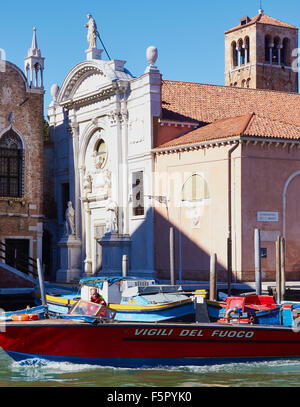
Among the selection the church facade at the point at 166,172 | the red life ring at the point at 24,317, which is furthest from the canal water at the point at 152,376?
the church facade at the point at 166,172

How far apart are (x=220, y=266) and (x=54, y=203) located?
10.9 m

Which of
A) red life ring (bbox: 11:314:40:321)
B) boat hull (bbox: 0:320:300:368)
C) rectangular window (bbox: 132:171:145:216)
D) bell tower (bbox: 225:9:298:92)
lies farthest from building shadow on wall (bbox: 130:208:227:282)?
bell tower (bbox: 225:9:298:92)

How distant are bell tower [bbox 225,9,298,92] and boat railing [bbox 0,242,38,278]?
2107 cm

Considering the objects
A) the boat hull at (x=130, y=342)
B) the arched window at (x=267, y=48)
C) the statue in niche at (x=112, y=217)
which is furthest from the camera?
the arched window at (x=267, y=48)

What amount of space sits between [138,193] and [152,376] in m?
16.1

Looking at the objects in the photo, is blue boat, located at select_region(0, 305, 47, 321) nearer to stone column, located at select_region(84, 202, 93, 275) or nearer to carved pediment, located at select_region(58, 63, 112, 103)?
carved pediment, located at select_region(58, 63, 112, 103)

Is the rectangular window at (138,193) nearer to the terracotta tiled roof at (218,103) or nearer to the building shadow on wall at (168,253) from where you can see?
the building shadow on wall at (168,253)

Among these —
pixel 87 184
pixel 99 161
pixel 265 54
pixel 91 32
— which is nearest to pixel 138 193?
pixel 99 161

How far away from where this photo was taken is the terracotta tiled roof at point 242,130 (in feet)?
90.9

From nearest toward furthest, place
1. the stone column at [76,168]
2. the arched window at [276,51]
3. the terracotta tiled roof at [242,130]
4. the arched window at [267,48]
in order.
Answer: the terracotta tiled roof at [242,130] → the stone column at [76,168] → the arched window at [267,48] → the arched window at [276,51]

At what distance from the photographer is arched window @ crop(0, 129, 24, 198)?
106ft

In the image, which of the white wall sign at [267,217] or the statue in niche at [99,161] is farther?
the statue in niche at [99,161]

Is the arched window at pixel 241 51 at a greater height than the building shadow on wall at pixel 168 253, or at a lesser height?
greater

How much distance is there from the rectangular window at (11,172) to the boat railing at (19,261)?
7.09ft
